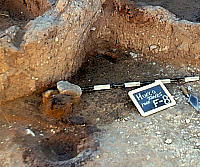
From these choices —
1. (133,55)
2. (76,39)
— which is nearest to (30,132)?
(76,39)

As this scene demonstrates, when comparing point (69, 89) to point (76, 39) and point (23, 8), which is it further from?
point (23, 8)

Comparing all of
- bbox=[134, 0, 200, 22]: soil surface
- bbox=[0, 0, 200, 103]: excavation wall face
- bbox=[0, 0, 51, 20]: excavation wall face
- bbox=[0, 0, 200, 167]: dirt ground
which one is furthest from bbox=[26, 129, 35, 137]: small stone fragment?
bbox=[134, 0, 200, 22]: soil surface

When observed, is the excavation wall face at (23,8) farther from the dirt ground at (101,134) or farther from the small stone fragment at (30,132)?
the small stone fragment at (30,132)

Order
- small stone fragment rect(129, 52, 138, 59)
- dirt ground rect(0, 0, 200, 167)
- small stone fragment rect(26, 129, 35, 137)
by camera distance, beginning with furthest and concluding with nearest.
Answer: small stone fragment rect(129, 52, 138, 59)
small stone fragment rect(26, 129, 35, 137)
dirt ground rect(0, 0, 200, 167)

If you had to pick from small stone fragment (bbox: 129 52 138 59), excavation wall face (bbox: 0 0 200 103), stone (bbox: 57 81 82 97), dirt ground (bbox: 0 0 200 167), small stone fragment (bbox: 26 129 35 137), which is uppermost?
excavation wall face (bbox: 0 0 200 103)

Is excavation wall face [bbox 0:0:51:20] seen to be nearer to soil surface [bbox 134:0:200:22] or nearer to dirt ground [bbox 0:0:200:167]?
dirt ground [bbox 0:0:200:167]

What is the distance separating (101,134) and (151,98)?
64 centimetres

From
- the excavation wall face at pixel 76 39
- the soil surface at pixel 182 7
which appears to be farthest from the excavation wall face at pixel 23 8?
the soil surface at pixel 182 7

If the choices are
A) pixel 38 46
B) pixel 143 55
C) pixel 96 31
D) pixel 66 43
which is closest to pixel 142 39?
pixel 143 55

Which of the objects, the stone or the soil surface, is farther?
the soil surface

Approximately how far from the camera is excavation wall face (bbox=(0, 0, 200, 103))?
12.8ft

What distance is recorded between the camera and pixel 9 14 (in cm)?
515

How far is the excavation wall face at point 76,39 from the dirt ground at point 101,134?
22 centimetres

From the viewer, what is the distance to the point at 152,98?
418 cm
